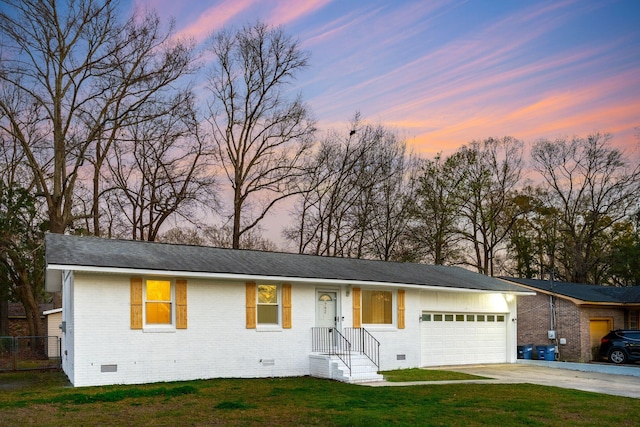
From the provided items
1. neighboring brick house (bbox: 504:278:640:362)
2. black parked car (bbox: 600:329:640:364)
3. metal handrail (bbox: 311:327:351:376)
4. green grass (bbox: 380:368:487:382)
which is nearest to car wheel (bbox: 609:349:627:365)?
black parked car (bbox: 600:329:640:364)

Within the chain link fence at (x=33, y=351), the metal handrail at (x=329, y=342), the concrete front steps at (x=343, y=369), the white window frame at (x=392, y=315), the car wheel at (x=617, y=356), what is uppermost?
the white window frame at (x=392, y=315)

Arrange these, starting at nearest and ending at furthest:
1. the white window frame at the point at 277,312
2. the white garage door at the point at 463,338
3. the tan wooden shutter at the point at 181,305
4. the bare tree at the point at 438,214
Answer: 1. the tan wooden shutter at the point at 181,305
2. the white window frame at the point at 277,312
3. the white garage door at the point at 463,338
4. the bare tree at the point at 438,214

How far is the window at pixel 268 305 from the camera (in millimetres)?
19703

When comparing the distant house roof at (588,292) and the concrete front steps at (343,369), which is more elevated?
the distant house roof at (588,292)

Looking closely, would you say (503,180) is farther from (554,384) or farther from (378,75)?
(554,384)

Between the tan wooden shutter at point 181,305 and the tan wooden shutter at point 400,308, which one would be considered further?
the tan wooden shutter at point 400,308

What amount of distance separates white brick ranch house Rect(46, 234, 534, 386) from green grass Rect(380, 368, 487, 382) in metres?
0.66

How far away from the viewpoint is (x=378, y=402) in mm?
14188

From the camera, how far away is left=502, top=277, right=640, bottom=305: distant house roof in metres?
29.4

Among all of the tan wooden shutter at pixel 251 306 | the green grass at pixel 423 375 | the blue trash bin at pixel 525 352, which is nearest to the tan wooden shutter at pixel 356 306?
the green grass at pixel 423 375

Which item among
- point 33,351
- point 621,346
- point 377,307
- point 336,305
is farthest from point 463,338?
point 33,351

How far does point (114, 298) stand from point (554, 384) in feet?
41.0

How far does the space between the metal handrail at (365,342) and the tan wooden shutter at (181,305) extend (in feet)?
18.3

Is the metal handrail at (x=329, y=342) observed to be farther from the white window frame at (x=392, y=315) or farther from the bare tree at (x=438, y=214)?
the bare tree at (x=438, y=214)
